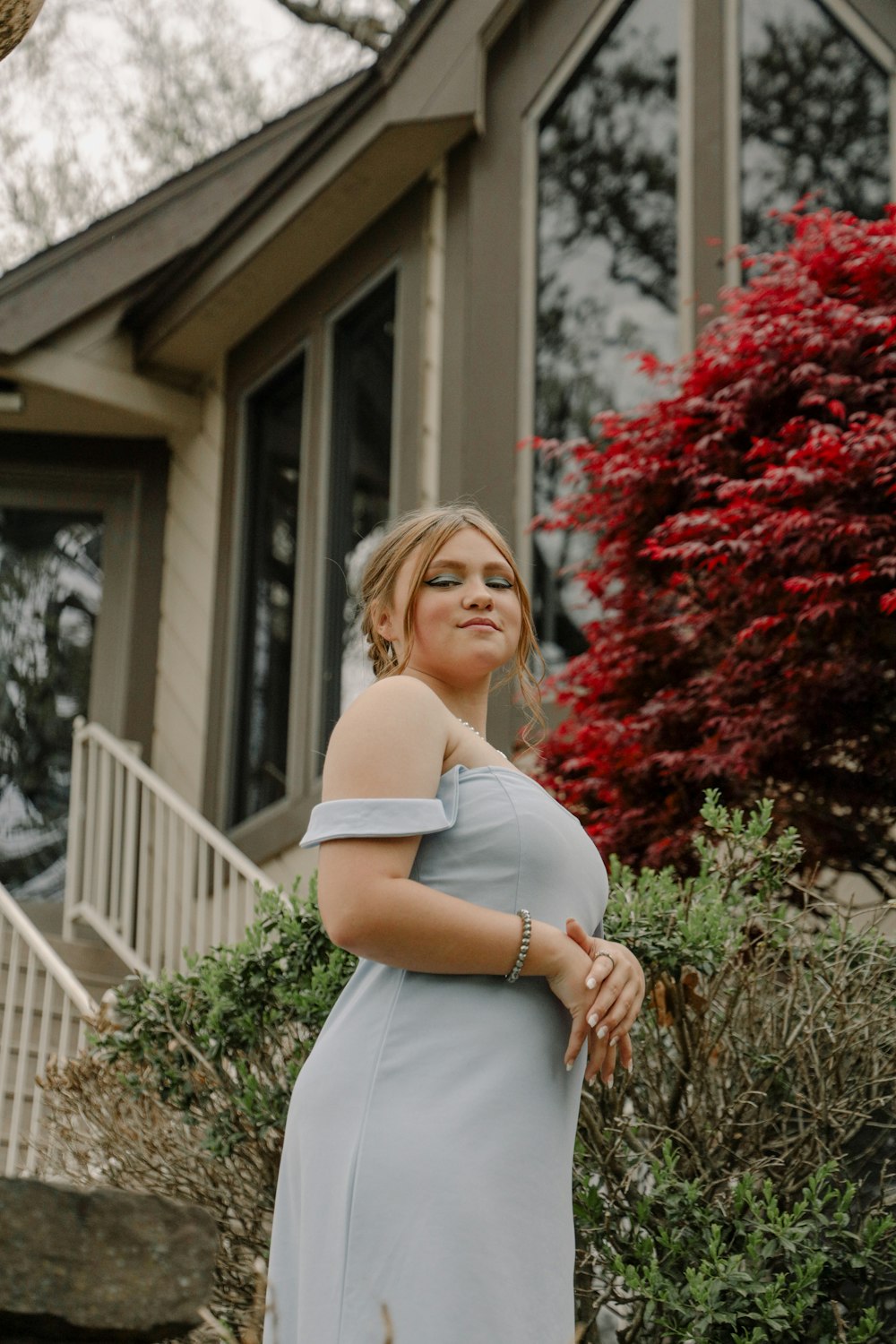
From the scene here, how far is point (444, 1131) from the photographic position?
1562 mm

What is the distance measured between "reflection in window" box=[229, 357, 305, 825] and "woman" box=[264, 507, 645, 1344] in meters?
5.84

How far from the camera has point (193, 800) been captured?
7.90 m

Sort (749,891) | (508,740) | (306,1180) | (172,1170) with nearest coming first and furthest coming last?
(306,1180)
(172,1170)
(749,891)
(508,740)

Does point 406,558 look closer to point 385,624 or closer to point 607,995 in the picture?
point 385,624

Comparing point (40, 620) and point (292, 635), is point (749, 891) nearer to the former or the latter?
point (292, 635)

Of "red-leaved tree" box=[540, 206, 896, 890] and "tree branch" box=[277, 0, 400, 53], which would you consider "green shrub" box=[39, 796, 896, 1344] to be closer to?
"red-leaved tree" box=[540, 206, 896, 890]

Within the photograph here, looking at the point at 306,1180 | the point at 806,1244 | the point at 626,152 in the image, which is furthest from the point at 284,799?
the point at 306,1180

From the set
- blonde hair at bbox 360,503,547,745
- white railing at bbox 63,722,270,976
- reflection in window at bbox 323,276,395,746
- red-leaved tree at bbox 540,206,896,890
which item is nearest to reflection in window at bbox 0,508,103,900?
white railing at bbox 63,722,270,976

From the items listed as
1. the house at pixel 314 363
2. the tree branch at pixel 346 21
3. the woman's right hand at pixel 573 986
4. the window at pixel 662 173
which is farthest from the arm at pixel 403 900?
the tree branch at pixel 346 21

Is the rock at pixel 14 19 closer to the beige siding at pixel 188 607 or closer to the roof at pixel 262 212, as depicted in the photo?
the roof at pixel 262 212

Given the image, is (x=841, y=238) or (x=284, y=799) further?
(x=284, y=799)

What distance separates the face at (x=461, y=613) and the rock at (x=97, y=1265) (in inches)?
30.6

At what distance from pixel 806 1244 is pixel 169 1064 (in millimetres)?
1331

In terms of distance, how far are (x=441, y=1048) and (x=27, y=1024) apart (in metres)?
4.26
